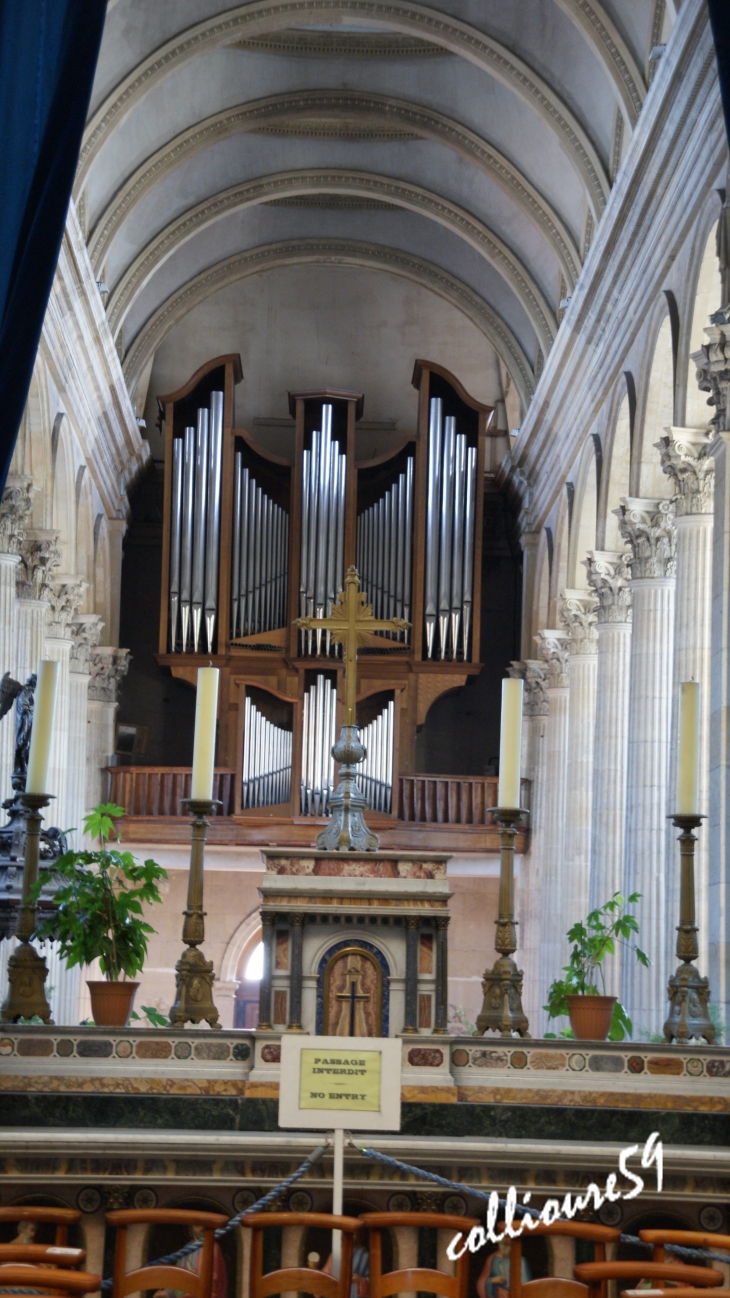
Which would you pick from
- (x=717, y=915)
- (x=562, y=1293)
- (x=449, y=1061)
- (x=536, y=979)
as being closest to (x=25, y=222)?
(x=449, y=1061)

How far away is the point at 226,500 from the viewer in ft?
71.4

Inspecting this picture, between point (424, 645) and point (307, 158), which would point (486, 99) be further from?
point (424, 645)

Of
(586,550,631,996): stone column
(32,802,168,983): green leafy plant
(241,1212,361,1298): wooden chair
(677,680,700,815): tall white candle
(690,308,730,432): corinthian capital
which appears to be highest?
(690,308,730,432): corinthian capital

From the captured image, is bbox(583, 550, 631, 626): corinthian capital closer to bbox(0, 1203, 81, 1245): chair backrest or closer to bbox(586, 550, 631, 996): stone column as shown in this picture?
bbox(586, 550, 631, 996): stone column

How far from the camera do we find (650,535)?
48.8ft

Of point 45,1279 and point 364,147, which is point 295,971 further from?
point 364,147

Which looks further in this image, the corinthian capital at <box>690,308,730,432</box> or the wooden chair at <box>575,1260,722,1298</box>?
the corinthian capital at <box>690,308,730,432</box>

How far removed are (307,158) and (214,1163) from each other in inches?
710

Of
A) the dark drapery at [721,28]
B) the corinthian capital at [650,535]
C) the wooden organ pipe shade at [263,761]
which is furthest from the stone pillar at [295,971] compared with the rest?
the wooden organ pipe shade at [263,761]

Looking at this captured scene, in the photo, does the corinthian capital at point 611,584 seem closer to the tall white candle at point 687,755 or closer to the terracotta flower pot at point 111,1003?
the tall white candle at point 687,755

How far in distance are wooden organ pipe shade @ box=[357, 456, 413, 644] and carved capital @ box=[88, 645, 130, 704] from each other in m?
3.41

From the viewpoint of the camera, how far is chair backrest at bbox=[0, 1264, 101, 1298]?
3904mm

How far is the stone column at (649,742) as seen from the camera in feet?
45.7

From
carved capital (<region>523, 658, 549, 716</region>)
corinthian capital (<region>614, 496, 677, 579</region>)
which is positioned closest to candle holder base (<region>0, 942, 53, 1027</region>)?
corinthian capital (<region>614, 496, 677, 579</region>)
